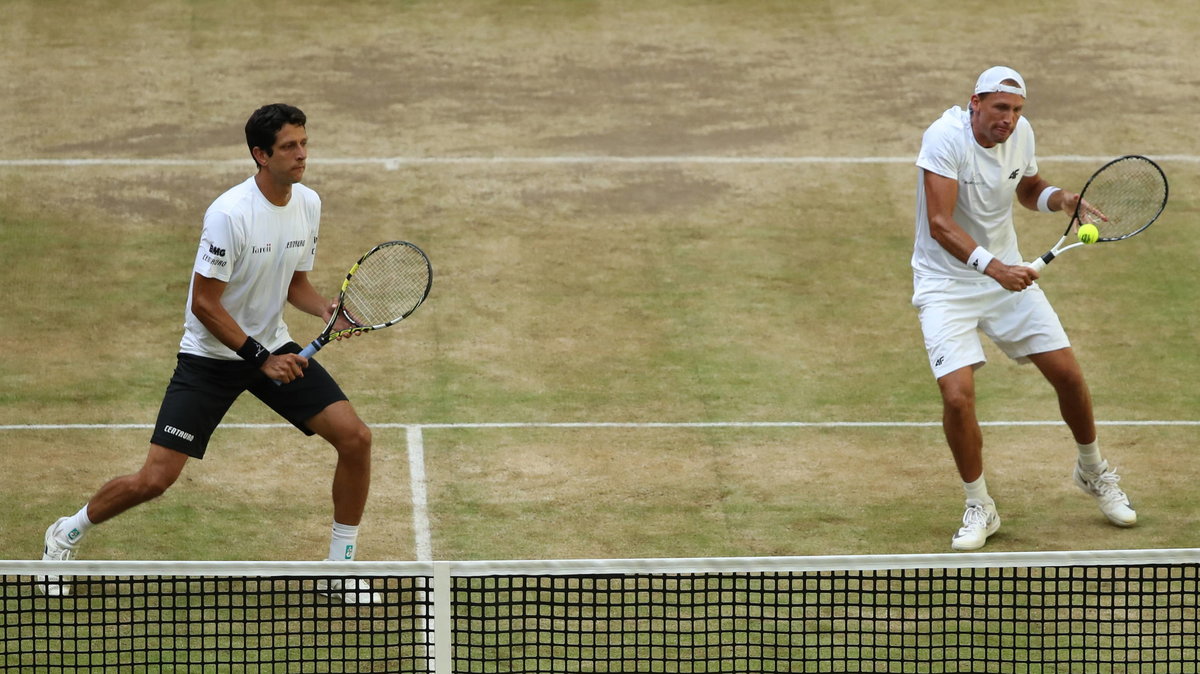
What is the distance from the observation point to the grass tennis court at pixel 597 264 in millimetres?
8438

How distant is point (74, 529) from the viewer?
708cm

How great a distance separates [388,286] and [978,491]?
2790 millimetres

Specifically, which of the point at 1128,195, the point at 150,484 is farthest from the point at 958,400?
the point at 150,484

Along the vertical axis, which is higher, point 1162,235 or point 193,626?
point 193,626

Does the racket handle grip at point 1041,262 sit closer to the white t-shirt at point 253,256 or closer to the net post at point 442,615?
the white t-shirt at point 253,256

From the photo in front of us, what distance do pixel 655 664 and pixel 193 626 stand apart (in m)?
1.84

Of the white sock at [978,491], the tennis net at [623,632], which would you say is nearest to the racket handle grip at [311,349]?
the tennis net at [623,632]

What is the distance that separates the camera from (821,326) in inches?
435

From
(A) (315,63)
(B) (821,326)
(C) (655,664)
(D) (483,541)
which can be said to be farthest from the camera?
(A) (315,63)

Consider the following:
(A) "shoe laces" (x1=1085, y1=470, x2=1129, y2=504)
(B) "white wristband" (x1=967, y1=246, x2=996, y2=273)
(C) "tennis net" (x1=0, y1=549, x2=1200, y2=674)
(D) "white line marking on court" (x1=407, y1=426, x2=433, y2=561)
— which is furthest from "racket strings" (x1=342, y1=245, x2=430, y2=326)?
(A) "shoe laces" (x1=1085, y1=470, x2=1129, y2=504)

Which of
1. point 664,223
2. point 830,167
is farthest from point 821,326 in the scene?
point 830,167

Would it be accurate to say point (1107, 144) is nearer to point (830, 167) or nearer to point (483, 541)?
point (830, 167)

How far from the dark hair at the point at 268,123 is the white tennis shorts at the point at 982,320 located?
300 cm

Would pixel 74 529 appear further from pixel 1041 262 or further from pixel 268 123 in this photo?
pixel 1041 262
